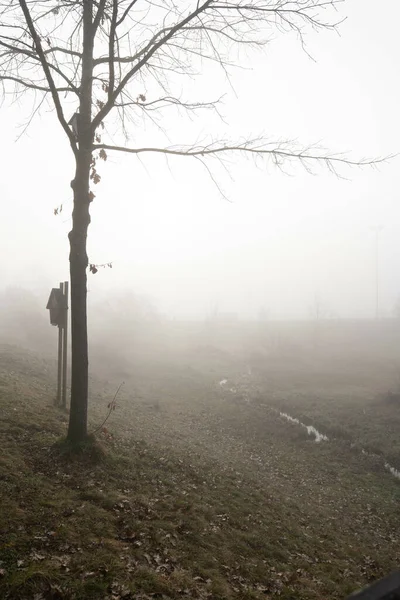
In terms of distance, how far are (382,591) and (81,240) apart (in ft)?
27.0

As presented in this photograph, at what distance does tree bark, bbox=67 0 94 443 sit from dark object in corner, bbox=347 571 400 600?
765 cm

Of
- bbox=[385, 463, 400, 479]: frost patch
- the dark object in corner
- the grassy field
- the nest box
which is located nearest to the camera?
the dark object in corner

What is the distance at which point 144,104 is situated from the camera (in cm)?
895

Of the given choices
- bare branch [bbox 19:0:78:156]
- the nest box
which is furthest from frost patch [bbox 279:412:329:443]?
bare branch [bbox 19:0:78:156]

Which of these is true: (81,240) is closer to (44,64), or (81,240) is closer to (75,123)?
(75,123)

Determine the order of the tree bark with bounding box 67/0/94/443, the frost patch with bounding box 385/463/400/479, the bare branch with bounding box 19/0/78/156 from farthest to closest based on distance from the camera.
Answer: the frost patch with bounding box 385/463/400/479 < the tree bark with bounding box 67/0/94/443 < the bare branch with bounding box 19/0/78/156

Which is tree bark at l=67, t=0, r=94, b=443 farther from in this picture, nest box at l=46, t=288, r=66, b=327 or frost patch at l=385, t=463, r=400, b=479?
frost patch at l=385, t=463, r=400, b=479

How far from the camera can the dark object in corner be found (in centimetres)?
179

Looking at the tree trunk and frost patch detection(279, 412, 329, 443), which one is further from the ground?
the tree trunk

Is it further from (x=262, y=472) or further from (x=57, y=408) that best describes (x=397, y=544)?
(x=57, y=408)

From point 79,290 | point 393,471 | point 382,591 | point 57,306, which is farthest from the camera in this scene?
point 393,471

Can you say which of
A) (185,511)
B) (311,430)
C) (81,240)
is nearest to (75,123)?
(81,240)

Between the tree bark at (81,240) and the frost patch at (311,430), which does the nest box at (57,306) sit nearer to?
the tree bark at (81,240)

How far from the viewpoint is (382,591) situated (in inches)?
71.5
